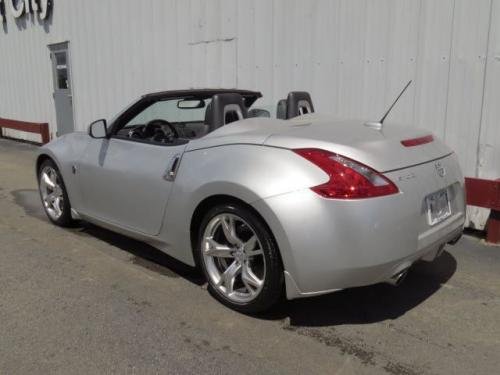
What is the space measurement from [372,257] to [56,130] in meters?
10.6

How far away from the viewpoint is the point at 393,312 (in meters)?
3.37

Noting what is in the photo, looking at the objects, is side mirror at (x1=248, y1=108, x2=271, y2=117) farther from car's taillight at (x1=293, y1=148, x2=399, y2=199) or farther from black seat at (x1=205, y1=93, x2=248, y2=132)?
car's taillight at (x1=293, y1=148, x2=399, y2=199)

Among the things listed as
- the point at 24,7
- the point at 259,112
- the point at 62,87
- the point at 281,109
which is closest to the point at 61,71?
the point at 62,87

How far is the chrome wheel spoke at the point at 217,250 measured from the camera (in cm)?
332

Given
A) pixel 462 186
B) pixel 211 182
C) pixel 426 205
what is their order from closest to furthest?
1. pixel 426 205
2. pixel 211 182
3. pixel 462 186

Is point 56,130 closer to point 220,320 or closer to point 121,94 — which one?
point 121,94

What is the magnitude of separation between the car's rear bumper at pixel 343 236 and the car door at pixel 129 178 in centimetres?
101

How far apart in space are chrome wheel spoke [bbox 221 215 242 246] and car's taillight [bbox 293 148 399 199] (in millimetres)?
682

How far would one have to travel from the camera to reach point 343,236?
108 inches

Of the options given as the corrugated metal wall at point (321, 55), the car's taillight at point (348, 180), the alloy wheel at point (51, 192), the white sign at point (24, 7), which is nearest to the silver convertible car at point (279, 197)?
the car's taillight at point (348, 180)

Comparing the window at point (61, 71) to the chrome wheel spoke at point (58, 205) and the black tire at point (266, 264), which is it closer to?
the chrome wheel spoke at point (58, 205)

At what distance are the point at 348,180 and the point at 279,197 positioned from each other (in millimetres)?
389

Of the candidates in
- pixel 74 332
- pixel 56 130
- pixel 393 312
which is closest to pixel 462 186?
pixel 393 312

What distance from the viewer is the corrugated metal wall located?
507cm
